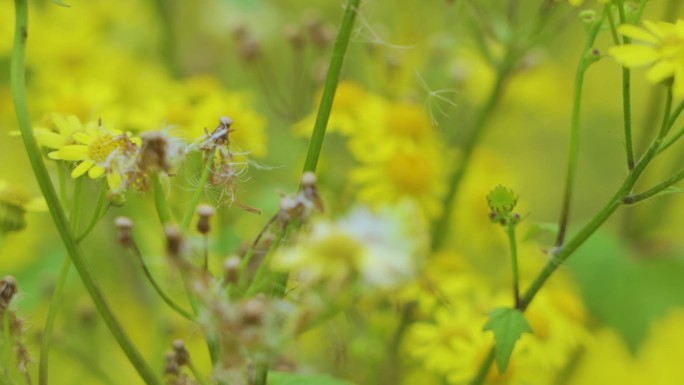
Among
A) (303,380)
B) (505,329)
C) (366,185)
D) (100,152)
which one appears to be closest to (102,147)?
(100,152)

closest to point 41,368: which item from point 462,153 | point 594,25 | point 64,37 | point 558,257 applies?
point 558,257

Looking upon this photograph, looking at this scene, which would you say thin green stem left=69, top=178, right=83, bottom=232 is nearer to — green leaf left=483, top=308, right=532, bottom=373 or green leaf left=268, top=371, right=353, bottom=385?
green leaf left=268, top=371, right=353, bottom=385

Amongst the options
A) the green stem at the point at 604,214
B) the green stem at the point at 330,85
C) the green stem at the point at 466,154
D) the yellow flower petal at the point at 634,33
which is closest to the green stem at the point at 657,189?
the green stem at the point at 604,214

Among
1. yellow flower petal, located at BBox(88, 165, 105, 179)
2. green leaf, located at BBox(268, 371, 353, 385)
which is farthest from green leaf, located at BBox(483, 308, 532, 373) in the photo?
yellow flower petal, located at BBox(88, 165, 105, 179)

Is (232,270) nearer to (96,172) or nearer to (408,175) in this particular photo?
(96,172)

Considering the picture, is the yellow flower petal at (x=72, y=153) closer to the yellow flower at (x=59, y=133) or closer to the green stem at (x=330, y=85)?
the yellow flower at (x=59, y=133)
